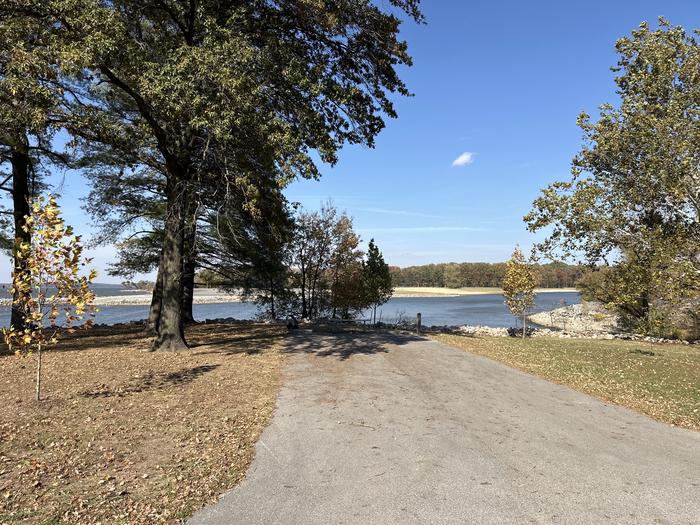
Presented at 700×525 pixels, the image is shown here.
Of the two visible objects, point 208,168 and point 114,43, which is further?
point 208,168

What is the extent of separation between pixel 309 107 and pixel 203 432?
765cm

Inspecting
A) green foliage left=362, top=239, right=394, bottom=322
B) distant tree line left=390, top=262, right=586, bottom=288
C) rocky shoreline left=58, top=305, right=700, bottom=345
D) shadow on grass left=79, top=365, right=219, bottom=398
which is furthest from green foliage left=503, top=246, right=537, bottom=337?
distant tree line left=390, top=262, right=586, bottom=288

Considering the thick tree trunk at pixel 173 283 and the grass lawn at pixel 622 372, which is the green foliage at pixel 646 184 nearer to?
the grass lawn at pixel 622 372

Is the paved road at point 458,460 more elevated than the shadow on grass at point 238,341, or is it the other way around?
the shadow on grass at point 238,341

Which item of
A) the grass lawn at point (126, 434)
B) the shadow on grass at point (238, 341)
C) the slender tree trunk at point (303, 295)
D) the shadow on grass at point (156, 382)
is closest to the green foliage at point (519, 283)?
the slender tree trunk at point (303, 295)

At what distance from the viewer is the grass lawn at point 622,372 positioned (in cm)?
800

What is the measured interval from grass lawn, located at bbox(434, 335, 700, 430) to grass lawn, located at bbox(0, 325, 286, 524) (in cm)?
641

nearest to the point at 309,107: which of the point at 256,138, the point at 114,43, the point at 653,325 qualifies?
the point at 256,138

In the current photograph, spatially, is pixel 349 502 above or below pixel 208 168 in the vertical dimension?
below

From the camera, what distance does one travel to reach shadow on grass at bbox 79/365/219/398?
294 inches

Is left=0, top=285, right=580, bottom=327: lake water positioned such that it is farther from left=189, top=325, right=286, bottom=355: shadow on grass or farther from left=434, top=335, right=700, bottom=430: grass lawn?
left=434, top=335, right=700, bottom=430: grass lawn

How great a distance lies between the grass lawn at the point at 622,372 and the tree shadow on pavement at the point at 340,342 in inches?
93.1

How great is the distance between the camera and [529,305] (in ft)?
77.3

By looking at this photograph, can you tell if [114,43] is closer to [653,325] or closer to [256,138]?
[256,138]
